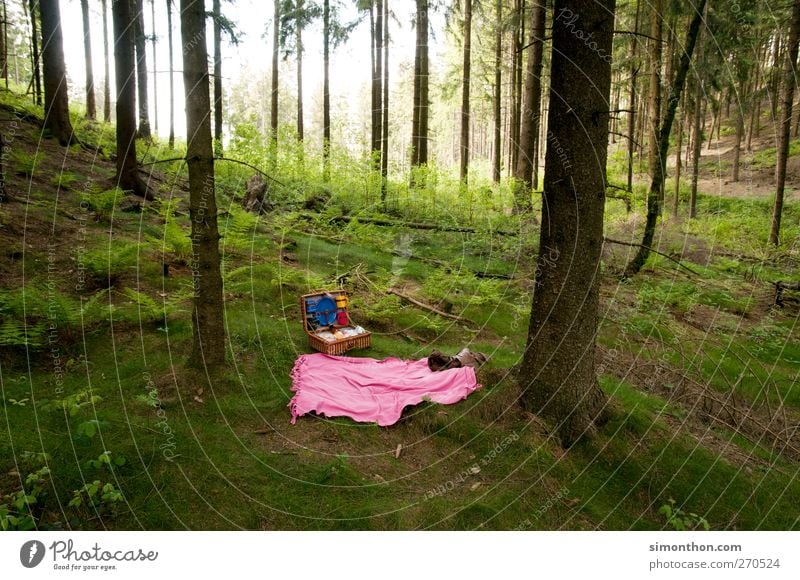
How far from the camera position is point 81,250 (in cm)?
645

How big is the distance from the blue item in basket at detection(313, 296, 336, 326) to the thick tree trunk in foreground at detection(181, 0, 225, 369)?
2441 mm

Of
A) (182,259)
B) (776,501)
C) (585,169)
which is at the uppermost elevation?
(585,169)

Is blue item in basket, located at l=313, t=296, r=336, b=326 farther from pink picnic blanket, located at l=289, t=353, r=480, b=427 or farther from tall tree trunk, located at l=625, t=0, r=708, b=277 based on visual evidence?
tall tree trunk, located at l=625, t=0, r=708, b=277

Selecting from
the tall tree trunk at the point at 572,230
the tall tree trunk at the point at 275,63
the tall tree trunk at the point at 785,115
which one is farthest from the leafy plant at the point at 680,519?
the tall tree trunk at the point at 785,115

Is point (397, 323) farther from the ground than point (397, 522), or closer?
farther from the ground

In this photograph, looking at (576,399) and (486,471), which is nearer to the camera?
(486,471)

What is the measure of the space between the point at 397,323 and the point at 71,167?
919 cm

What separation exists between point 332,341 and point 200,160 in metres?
3.11

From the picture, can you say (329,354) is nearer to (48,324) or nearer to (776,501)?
(48,324)

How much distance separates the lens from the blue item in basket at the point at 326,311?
698cm

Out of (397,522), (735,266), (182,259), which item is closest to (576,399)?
(397,522)

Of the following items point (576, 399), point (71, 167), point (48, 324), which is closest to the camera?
point (576, 399)
